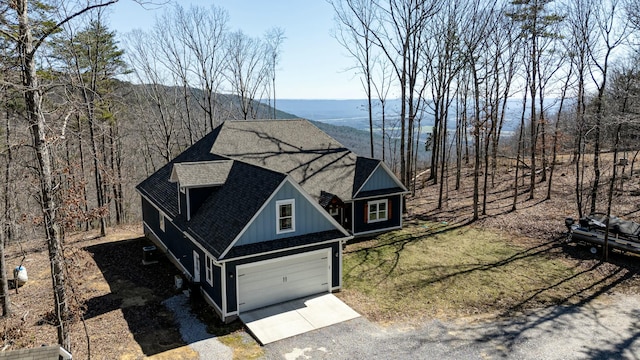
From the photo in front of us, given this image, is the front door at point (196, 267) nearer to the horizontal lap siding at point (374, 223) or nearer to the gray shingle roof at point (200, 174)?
the gray shingle roof at point (200, 174)

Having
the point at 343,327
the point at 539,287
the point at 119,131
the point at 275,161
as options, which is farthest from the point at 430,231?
the point at 119,131

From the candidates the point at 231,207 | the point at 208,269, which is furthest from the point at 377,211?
the point at 208,269

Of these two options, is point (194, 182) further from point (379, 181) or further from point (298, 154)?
point (379, 181)

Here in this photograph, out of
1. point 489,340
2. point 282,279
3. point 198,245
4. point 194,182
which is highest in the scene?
point 194,182

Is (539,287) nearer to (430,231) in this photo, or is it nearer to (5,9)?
(430,231)

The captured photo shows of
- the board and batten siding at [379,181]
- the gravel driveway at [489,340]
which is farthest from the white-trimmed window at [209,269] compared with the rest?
the board and batten siding at [379,181]

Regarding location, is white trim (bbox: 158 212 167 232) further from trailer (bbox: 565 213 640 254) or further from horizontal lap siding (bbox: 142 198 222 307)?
trailer (bbox: 565 213 640 254)

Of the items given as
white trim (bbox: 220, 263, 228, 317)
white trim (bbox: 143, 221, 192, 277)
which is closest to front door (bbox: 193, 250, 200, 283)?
white trim (bbox: 143, 221, 192, 277)
